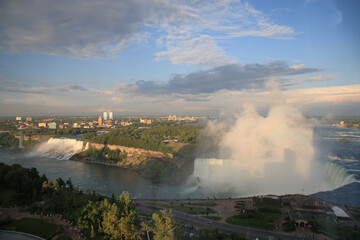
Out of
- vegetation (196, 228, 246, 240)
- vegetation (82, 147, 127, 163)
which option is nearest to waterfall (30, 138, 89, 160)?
vegetation (82, 147, 127, 163)

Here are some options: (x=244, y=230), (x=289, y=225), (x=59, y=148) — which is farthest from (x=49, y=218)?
(x=59, y=148)

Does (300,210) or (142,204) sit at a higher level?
(300,210)

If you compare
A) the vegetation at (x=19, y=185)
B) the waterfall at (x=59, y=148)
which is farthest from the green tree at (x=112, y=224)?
the waterfall at (x=59, y=148)

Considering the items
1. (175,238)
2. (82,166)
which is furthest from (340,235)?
(82,166)

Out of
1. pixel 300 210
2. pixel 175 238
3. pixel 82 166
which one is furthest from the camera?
pixel 82 166

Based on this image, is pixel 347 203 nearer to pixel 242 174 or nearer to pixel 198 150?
pixel 242 174

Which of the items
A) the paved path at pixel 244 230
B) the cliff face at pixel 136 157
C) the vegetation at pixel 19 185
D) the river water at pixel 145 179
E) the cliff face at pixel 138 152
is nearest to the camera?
the paved path at pixel 244 230

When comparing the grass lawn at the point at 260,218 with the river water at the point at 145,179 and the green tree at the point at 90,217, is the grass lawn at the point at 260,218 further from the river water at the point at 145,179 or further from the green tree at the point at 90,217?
the green tree at the point at 90,217

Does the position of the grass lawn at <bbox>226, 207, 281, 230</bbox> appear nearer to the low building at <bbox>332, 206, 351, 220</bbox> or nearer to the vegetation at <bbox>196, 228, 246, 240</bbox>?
the vegetation at <bbox>196, 228, 246, 240</bbox>
